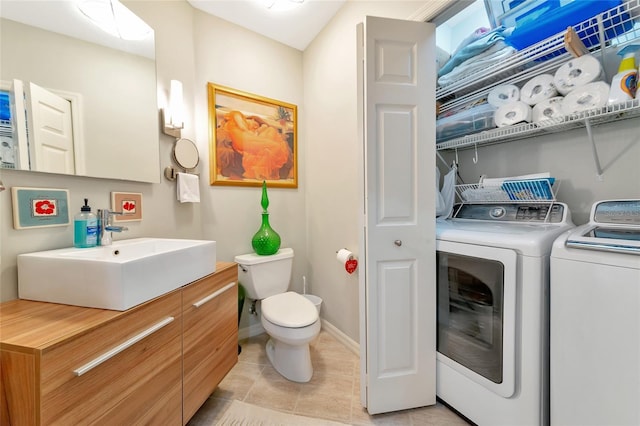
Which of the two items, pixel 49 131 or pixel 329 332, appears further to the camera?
pixel 329 332

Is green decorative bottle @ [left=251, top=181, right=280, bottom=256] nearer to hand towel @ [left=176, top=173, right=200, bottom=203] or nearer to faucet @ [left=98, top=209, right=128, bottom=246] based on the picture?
hand towel @ [left=176, top=173, right=200, bottom=203]

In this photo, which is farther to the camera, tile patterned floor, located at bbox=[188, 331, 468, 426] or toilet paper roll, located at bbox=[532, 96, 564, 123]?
tile patterned floor, located at bbox=[188, 331, 468, 426]

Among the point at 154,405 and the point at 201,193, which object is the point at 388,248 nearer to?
the point at 154,405

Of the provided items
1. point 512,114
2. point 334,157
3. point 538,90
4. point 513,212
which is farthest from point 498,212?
point 334,157

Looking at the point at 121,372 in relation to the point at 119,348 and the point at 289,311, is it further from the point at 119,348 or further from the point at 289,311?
the point at 289,311

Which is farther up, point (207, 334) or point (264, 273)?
point (264, 273)

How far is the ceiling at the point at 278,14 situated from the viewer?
69.6 inches

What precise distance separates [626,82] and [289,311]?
189cm

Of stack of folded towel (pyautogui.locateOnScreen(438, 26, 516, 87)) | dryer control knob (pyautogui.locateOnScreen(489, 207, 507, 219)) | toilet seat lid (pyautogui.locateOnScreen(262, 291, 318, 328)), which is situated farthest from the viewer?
toilet seat lid (pyautogui.locateOnScreen(262, 291, 318, 328))

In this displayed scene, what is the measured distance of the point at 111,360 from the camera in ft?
2.56

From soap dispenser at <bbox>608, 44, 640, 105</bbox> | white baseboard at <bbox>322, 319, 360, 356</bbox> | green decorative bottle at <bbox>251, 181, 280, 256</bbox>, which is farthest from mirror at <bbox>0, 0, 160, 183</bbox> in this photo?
soap dispenser at <bbox>608, 44, 640, 105</bbox>

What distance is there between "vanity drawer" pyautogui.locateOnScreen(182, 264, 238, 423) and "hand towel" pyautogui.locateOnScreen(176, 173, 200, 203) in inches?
23.5

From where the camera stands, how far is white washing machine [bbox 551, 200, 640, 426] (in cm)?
75

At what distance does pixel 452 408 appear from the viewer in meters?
1.30
